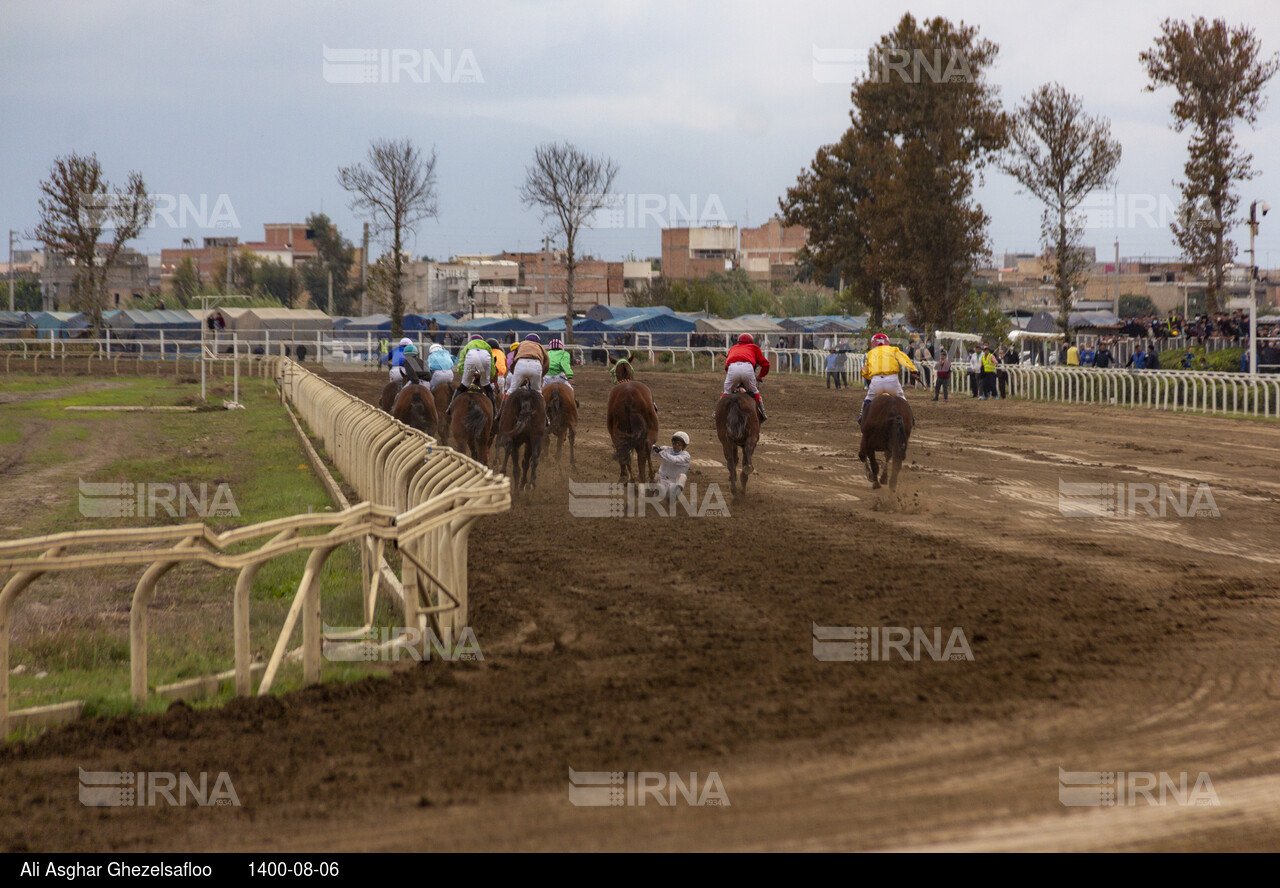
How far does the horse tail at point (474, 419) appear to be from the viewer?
13719 millimetres

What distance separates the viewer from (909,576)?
8703mm

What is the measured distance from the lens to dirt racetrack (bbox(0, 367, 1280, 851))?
13.6 ft

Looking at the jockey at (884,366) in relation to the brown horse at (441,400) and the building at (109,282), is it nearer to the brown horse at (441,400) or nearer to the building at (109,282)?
the brown horse at (441,400)

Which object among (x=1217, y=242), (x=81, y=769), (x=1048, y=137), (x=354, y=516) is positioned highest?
(x=1048, y=137)

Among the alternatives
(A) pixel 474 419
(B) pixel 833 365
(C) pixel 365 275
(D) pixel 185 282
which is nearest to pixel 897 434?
(A) pixel 474 419

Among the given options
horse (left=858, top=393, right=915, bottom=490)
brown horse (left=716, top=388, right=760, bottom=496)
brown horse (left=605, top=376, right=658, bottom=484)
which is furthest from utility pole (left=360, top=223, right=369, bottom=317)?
horse (left=858, top=393, right=915, bottom=490)

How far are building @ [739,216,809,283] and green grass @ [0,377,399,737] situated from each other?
10534 centimetres

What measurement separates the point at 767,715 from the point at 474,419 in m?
8.90

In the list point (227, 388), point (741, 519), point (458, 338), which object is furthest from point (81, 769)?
point (458, 338)

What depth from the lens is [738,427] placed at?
13.0 metres

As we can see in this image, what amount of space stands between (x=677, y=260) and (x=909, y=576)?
105 meters

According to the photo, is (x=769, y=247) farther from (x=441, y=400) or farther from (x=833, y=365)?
(x=441, y=400)

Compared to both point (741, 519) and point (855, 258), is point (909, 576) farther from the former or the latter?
point (855, 258)

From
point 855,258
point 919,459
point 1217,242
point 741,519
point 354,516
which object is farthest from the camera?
point 855,258
